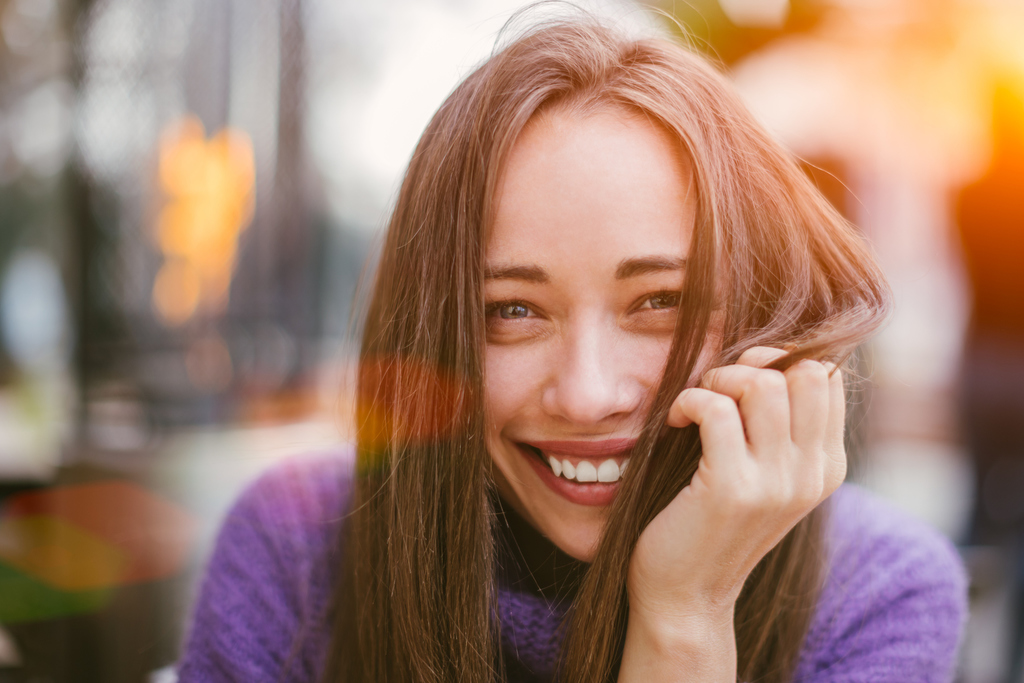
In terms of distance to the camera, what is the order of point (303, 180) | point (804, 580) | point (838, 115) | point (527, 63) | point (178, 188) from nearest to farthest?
1. point (527, 63)
2. point (804, 580)
3. point (178, 188)
4. point (303, 180)
5. point (838, 115)

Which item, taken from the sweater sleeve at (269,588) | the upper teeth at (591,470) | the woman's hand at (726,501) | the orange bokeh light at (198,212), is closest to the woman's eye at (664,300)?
the woman's hand at (726,501)

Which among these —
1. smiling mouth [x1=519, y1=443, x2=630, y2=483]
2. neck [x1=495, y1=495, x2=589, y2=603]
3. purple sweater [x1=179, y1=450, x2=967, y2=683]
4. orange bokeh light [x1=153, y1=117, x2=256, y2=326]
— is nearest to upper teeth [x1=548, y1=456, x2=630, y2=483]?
smiling mouth [x1=519, y1=443, x2=630, y2=483]

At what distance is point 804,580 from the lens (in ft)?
3.28

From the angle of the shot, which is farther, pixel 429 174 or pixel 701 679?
pixel 429 174

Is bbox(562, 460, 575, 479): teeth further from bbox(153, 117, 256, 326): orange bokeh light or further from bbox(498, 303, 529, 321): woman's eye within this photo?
bbox(153, 117, 256, 326): orange bokeh light

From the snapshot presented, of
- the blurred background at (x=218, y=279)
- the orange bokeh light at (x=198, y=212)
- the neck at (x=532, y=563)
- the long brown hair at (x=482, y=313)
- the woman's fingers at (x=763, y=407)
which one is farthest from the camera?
the orange bokeh light at (x=198, y=212)

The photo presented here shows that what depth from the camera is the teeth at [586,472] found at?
0.86 m

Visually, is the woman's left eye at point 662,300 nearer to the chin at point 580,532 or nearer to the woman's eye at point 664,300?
the woman's eye at point 664,300

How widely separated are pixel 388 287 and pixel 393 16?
1689 mm

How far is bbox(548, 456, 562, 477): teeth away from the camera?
87 cm

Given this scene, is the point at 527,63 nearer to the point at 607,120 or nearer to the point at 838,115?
the point at 607,120

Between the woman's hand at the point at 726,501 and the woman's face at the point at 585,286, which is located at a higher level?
the woman's face at the point at 585,286

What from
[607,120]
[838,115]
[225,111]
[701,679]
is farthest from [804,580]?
[838,115]

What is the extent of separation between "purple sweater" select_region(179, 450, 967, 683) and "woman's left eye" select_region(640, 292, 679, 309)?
468 mm
